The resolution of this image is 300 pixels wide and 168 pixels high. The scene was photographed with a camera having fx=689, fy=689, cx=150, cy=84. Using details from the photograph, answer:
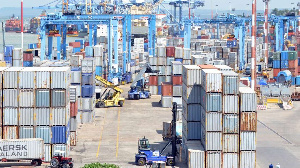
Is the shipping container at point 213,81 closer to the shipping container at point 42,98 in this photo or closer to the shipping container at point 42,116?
the shipping container at point 42,98

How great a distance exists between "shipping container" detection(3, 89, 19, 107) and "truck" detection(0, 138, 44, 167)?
9.79 feet

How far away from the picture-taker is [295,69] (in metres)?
108

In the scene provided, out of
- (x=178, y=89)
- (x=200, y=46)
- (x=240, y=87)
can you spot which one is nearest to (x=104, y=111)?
(x=178, y=89)

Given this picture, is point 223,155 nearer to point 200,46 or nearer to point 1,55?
point 1,55

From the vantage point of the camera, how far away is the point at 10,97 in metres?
50.7

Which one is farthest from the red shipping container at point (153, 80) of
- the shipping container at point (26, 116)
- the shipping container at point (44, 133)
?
the shipping container at point (26, 116)

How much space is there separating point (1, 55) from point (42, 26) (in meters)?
15.1

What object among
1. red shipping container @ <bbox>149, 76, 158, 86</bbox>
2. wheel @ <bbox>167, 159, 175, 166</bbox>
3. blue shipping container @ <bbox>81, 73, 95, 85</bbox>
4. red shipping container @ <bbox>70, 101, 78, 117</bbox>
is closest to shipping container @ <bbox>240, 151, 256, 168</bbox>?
wheel @ <bbox>167, 159, 175, 166</bbox>

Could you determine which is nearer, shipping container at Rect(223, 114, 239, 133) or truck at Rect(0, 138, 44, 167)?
shipping container at Rect(223, 114, 239, 133)

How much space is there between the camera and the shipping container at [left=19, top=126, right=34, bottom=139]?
50812 mm

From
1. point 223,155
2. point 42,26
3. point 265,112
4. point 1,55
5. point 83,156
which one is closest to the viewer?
point 223,155

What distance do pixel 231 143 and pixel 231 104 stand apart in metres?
2.76

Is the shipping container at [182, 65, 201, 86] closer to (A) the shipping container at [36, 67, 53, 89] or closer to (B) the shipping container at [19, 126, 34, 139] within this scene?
(A) the shipping container at [36, 67, 53, 89]

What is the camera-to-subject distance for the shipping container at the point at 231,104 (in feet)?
157
